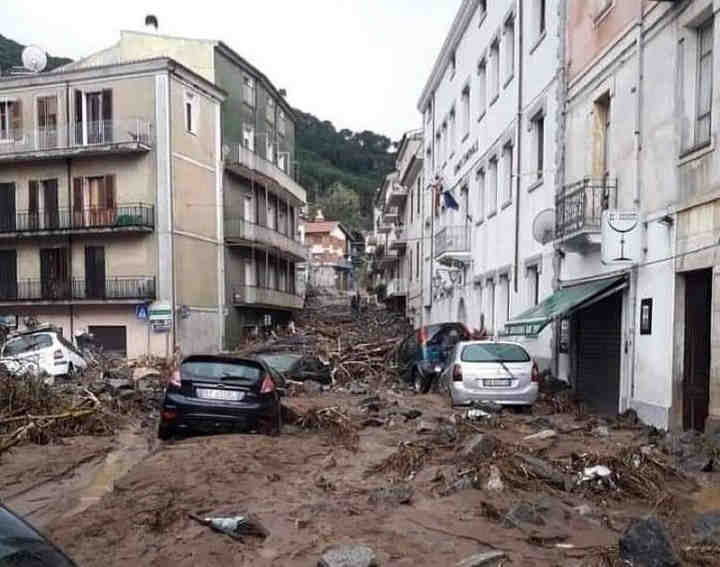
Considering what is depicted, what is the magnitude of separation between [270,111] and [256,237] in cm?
1028

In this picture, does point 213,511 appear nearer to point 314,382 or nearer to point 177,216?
point 314,382

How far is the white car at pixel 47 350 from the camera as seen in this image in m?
20.4

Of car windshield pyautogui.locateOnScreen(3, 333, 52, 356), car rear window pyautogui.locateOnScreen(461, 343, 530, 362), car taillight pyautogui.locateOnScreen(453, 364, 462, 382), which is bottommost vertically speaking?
car windshield pyautogui.locateOnScreen(3, 333, 52, 356)

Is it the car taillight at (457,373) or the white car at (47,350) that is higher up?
the car taillight at (457,373)

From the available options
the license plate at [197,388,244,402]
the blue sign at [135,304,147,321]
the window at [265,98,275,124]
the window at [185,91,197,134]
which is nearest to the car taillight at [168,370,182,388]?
the license plate at [197,388,244,402]

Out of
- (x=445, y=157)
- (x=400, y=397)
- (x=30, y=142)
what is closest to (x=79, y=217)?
(x=30, y=142)

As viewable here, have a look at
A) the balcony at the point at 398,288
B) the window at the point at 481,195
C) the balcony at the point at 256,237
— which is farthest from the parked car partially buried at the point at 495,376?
the balcony at the point at 398,288

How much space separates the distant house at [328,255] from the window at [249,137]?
152 feet

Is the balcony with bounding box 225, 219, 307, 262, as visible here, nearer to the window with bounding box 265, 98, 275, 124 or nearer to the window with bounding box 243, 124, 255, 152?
the window with bounding box 243, 124, 255, 152

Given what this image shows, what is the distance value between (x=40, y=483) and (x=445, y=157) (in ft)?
86.4

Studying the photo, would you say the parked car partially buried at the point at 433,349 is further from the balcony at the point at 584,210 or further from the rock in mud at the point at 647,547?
the rock in mud at the point at 647,547

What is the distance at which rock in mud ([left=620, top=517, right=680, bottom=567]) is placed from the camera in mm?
4805

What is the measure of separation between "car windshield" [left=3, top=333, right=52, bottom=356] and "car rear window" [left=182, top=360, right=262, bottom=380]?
1228cm

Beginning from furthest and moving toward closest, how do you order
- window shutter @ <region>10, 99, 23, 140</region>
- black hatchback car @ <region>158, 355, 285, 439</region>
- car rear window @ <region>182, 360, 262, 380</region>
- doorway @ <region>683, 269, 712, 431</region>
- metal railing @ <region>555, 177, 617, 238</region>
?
window shutter @ <region>10, 99, 23, 140</region> < metal railing @ <region>555, 177, 617, 238</region> < car rear window @ <region>182, 360, 262, 380</region> < black hatchback car @ <region>158, 355, 285, 439</region> < doorway @ <region>683, 269, 712, 431</region>
